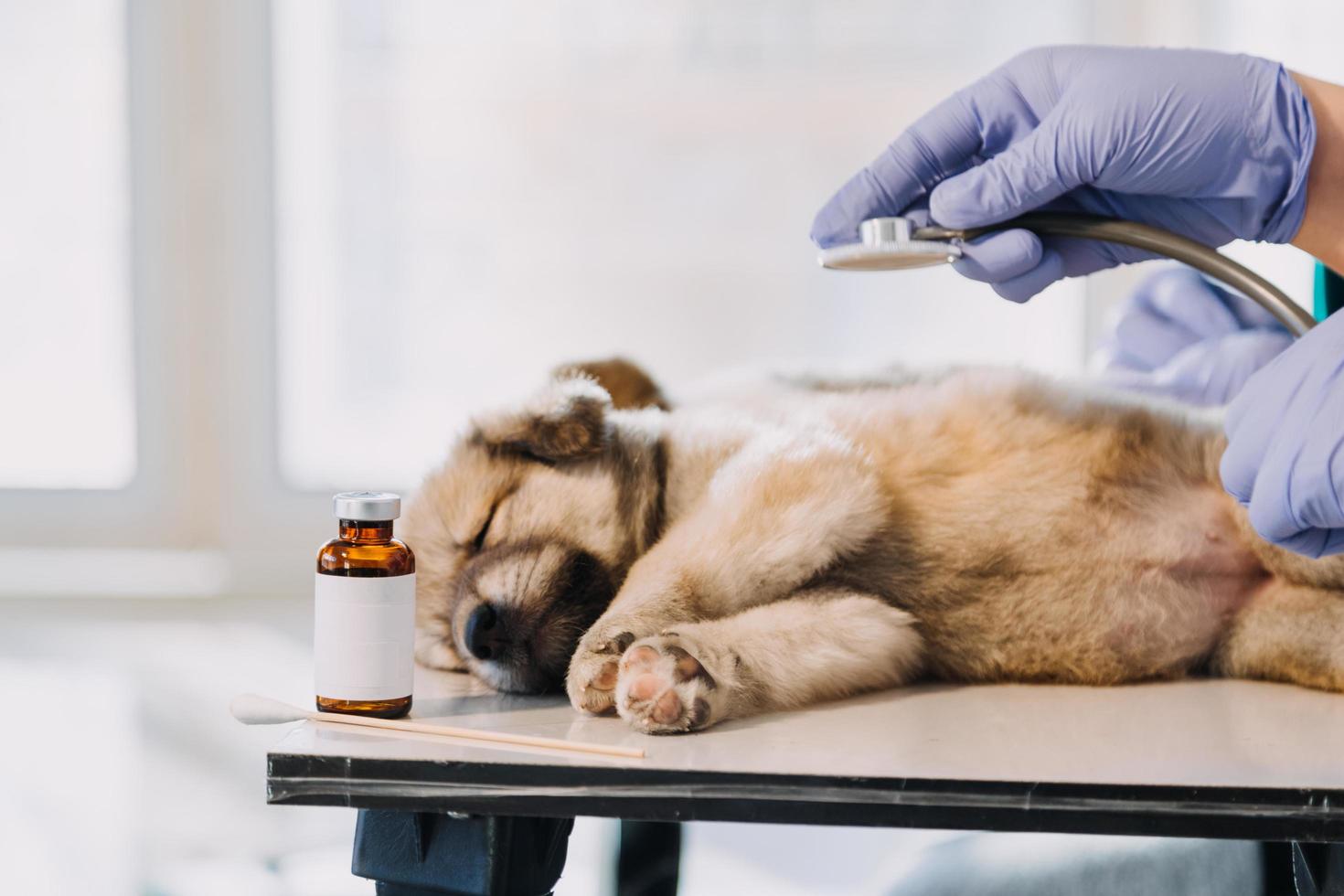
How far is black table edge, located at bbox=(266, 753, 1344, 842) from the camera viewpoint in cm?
76

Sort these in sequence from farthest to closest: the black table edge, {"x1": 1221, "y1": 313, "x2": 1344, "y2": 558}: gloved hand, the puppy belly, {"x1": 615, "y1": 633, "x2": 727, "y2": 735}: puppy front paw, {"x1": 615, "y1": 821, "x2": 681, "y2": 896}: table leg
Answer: {"x1": 615, "y1": 821, "x2": 681, "y2": 896}: table leg < the puppy belly < {"x1": 1221, "y1": 313, "x2": 1344, "y2": 558}: gloved hand < {"x1": 615, "y1": 633, "x2": 727, "y2": 735}: puppy front paw < the black table edge

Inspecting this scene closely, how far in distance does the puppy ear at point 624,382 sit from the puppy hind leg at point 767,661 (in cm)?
54

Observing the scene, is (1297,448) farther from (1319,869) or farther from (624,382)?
(624,382)

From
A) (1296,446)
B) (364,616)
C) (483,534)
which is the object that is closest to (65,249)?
(483,534)

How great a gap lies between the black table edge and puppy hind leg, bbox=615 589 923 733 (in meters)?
0.12

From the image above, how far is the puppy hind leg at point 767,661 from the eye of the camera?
35.3 inches

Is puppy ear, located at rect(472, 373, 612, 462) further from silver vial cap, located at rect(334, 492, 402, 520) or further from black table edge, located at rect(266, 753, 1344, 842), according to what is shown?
black table edge, located at rect(266, 753, 1344, 842)

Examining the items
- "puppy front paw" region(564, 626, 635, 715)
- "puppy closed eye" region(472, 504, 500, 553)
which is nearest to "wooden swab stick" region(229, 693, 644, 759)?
"puppy front paw" region(564, 626, 635, 715)

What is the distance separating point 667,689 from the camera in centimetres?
89

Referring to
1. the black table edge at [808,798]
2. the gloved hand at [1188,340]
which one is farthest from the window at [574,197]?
the black table edge at [808,798]

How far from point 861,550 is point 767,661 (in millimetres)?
208

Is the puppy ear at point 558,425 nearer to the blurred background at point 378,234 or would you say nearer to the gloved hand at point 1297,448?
the gloved hand at point 1297,448

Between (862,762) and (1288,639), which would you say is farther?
(1288,639)

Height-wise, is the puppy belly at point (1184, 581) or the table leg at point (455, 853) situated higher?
the puppy belly at point (1184, 581)
